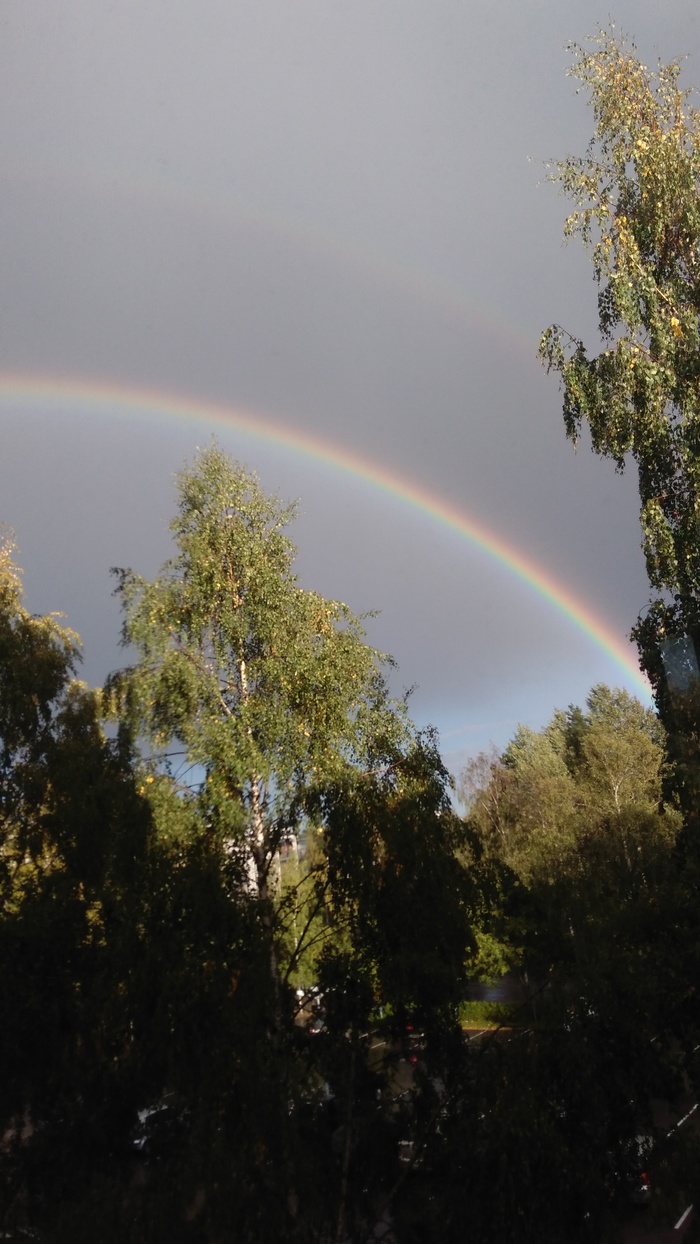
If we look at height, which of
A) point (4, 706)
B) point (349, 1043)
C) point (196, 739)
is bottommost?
point (349, 1043)

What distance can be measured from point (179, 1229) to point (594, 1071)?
132 inches

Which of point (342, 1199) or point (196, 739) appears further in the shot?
point (196, 739)

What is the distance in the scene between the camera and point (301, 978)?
8961 millimetres

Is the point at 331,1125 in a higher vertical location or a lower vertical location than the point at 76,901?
lower

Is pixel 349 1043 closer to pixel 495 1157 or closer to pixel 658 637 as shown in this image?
pixel 495 1157

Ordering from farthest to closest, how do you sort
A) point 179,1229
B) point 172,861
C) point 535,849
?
point 535,849 < point 172,861 < point 179,1229

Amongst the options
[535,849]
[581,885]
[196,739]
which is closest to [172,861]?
[196,739]

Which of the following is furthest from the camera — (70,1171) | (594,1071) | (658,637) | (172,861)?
(658,637)

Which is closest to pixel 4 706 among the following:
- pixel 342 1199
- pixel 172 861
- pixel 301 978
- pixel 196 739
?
pixel 196 739

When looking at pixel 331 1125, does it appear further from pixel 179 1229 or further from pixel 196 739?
pixel 196 739

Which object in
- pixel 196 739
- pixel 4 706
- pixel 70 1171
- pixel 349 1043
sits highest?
pixel 4 706

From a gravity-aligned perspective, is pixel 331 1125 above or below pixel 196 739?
below

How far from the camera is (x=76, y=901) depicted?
8.42 m

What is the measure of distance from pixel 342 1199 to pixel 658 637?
6.81 meters
